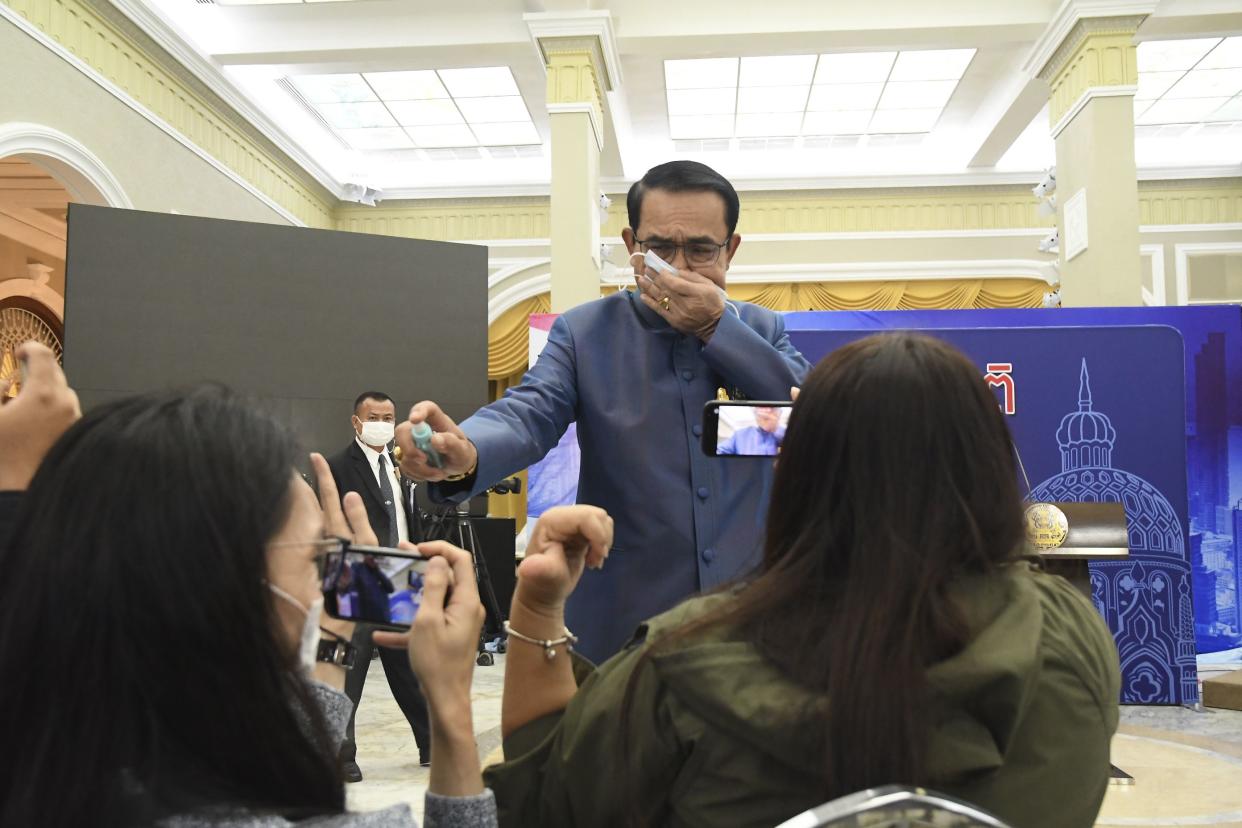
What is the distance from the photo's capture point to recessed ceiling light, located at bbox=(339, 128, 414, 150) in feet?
32.7

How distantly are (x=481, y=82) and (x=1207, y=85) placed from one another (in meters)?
6.10

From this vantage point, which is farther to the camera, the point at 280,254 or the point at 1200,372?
the point at 280,254

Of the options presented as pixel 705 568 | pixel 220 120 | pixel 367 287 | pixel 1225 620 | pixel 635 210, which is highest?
pixel 220 120

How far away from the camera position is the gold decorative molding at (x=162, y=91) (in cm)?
646

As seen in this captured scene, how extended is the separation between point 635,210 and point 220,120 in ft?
25.3

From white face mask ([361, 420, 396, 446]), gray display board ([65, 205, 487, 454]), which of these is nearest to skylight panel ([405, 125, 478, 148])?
gray display board ([65, 205, 487, 454])

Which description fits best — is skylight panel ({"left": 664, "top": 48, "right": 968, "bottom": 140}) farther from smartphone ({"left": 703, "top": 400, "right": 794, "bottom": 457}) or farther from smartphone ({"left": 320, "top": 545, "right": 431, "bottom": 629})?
smartphone ({"left": 320, "top": 545, "right": 431, "bottom": 629})

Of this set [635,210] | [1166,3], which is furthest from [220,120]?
[635,210]

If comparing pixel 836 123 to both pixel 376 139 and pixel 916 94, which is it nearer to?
pixel 916 94

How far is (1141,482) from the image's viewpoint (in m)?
4.21

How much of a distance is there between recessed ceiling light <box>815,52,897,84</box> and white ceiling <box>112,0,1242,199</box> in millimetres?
26

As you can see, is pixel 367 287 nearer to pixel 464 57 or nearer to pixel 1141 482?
pixel 464 57

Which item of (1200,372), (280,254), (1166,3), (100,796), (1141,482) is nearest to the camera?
(100,796)

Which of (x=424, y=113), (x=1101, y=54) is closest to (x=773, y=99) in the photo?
(x=1101, y=54)
